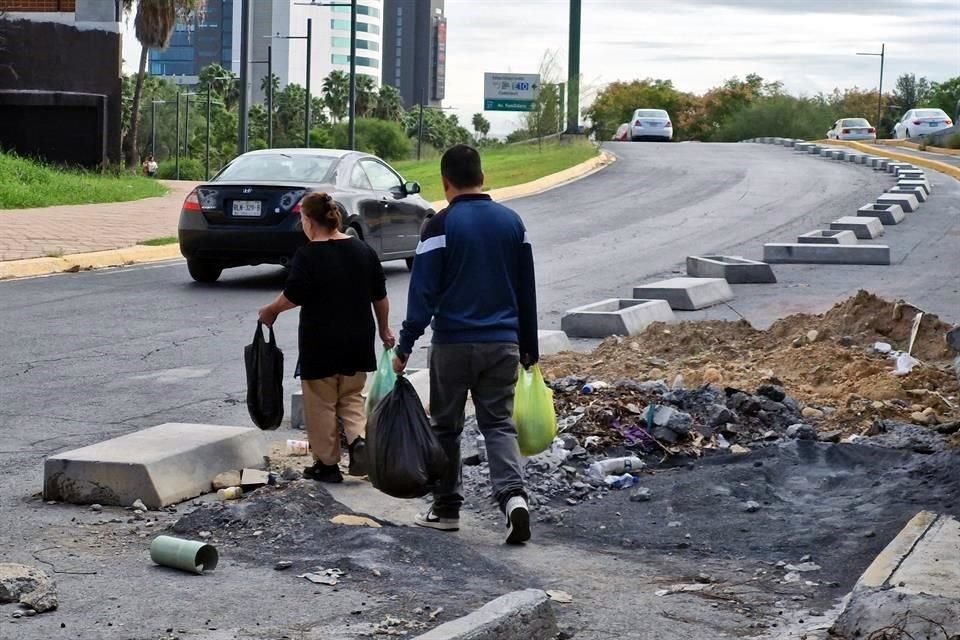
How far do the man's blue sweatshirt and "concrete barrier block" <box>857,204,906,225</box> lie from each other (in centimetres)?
1947

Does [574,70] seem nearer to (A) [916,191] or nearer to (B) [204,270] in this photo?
(A) [916,191]

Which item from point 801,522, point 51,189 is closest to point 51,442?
point 801,522

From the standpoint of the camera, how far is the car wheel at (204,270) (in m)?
16.7

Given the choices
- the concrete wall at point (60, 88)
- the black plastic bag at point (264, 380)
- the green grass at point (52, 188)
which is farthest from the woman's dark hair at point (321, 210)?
the concrete wall at point (60, 88)

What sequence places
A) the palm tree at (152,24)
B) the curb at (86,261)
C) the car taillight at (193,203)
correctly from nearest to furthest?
the car taillight at (193,203)
the curb at (86,261)
the palm tree at (152,24)

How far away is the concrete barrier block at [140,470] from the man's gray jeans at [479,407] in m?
1.22

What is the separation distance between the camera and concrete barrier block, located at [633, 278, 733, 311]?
15.1m

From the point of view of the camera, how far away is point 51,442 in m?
8.47

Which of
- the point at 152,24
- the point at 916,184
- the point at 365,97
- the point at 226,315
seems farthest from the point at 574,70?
the point at 365,97

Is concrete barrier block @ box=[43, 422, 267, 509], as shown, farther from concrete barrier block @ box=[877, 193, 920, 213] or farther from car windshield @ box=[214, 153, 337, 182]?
concrete barrier block @ box=[877, 193, 920, 213]

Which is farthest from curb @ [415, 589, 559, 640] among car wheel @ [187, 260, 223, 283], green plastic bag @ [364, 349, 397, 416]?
car wheel @ [187, 260, 223, 283]

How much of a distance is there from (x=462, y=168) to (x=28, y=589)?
8.48 feet

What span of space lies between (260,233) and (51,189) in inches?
539

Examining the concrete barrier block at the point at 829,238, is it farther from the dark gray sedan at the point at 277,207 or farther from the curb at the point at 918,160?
the curb at the point at 918,160
